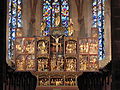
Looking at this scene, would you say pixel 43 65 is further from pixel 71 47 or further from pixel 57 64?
pixel 71 47

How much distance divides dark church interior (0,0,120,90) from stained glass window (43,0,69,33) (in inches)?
247

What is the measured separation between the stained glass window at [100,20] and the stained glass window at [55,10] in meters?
3.10

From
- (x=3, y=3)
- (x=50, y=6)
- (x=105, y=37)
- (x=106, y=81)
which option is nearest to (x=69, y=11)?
(x=50, y=6)

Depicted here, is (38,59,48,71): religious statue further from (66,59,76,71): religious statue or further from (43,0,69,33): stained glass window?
(43,0,69,33): stained glass window

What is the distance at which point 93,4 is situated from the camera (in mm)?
31797

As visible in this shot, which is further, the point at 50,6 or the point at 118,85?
the point at 50,6

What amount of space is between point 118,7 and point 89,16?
614 inches

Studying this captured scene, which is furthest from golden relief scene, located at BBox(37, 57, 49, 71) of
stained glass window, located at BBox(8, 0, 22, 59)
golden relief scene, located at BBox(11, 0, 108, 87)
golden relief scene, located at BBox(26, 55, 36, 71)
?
stained glass window, located at BBox(8, 0, 22, 59)

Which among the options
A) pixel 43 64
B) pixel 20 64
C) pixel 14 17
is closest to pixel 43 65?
pixel 43 64

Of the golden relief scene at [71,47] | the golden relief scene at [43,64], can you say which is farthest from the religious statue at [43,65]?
the golden relief scene at [71,47]

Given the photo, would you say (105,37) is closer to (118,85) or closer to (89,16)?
(89,16)

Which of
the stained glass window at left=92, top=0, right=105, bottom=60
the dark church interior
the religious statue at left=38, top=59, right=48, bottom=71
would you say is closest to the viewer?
the dark church interior

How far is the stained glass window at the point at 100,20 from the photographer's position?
28881mm

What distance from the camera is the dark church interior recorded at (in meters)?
16.2
